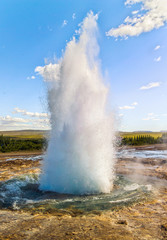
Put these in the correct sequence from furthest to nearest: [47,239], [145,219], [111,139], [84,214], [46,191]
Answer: [111,139] → [46,191] → [84,214] → [145,219] → [47,239]

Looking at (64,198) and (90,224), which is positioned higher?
(90,224)

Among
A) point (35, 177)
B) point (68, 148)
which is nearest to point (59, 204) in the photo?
point (68, 148)

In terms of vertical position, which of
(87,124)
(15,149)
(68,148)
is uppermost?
→ (87,124)

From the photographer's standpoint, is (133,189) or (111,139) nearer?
(133,189)

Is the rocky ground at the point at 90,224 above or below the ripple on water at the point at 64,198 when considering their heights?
above

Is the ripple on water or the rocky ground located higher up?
the rocky ground

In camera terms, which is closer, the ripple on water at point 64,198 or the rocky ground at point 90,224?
the rocky ground at point 90,224

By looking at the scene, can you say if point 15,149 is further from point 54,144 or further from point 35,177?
point 54,144

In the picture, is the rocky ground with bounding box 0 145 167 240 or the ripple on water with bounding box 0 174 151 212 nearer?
the rocky ground with bounding box 0 145 167 240

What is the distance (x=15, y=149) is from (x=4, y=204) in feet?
109

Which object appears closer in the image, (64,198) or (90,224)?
(90,224)

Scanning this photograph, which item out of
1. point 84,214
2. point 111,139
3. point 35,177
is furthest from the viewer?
point 35,177

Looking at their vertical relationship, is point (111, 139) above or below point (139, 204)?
above

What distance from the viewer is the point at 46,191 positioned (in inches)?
414
